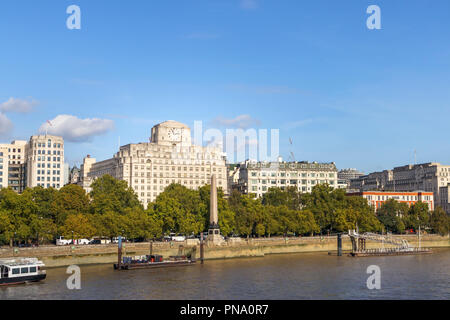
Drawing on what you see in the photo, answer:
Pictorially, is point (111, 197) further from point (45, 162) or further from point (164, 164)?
point (164, 164)

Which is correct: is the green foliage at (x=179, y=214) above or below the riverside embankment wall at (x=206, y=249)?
above

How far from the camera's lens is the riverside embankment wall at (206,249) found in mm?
85812

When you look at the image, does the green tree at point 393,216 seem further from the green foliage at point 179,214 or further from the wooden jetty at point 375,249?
the wooden jetty at point 375,249

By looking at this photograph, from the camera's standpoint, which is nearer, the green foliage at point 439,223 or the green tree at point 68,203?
the green tree at point 68,203

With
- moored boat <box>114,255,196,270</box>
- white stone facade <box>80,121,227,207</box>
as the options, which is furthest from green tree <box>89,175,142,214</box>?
white stone facade <box>80,121,227,207</box>

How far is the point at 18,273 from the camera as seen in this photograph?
68.6m

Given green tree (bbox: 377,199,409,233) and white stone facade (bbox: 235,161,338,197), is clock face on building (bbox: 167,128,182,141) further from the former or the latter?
green tree (bbox: 377,199,409,233)

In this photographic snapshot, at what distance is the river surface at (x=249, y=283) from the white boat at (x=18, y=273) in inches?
60.5

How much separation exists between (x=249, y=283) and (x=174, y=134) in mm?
123227

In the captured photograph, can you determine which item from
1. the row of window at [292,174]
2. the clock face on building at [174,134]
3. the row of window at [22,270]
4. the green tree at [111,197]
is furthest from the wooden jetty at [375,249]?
the clock face on building at [174,134]

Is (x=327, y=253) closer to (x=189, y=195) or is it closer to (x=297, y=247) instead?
(x=297, y=247)

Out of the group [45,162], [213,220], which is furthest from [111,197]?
[45,162]

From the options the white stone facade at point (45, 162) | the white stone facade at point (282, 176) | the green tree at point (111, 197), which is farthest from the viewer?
the white stone facade at point (282, 176)

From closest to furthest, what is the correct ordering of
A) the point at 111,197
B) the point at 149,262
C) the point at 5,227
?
the point at 149,262 → the point at 5,227 → the point at 111,197
